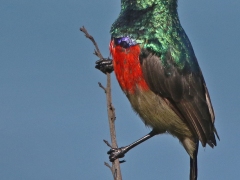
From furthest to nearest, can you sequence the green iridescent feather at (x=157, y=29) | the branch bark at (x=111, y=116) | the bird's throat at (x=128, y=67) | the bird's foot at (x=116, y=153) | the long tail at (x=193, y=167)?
the long tail at (x=193, y=167)
the bird's foot at (x=116, y=153)
the green iridescent feather at (x=157, y=29)
the bird's throat at (x=128, y=67)
the branch bark at (x=111, y=116)

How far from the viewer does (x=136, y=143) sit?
651cm

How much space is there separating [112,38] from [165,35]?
55cm

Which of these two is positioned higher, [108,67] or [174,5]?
[174,5]

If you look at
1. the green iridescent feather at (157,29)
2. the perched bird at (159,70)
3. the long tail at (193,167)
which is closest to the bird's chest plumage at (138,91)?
the perched bird at (159,70)

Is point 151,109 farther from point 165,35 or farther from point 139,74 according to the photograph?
point 165,35

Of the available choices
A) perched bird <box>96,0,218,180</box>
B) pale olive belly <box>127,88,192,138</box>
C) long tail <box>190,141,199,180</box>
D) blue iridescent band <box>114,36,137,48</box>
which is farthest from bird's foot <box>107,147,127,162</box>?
blue iridescent band <box>114,36,137,48</box>

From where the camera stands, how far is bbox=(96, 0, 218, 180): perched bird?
560cm

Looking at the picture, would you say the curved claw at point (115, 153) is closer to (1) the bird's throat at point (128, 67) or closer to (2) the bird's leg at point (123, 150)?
(2) the bird's leg at point (123, 150)

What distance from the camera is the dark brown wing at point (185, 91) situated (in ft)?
18.9

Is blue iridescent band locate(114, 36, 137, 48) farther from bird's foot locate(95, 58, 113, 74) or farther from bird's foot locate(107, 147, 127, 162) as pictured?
bird's foot locate(107, 147, 127, 162)

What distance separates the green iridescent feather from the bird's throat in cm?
15

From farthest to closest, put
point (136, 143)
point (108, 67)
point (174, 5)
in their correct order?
1. point (136, 143)
2. point (174, 5)
3. point (108, 67)

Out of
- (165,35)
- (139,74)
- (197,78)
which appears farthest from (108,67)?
Answer: (197,78)

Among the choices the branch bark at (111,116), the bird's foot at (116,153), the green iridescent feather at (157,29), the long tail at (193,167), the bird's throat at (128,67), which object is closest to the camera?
the branch bark at (111,116)
